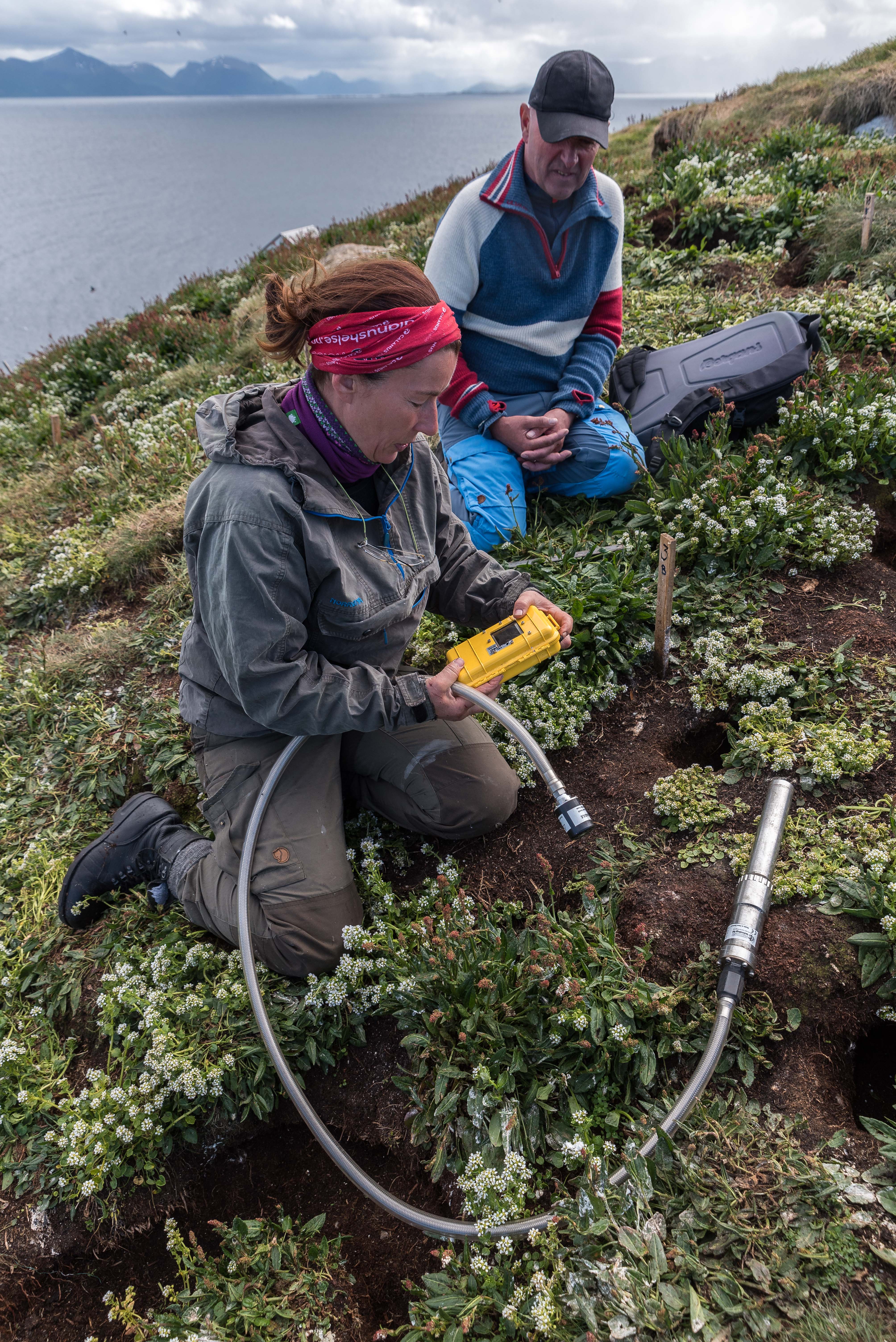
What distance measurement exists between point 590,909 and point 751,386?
3.00 m

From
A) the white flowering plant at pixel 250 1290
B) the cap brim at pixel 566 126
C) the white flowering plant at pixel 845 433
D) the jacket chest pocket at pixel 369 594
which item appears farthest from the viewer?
the white flowering plant at pixel 845 433

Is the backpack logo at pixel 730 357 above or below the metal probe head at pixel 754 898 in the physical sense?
above

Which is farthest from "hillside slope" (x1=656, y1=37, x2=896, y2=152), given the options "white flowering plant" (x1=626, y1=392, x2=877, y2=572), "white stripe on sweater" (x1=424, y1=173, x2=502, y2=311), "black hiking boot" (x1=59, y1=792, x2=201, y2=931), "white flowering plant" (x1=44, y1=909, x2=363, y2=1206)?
"white flowering plant" (x1=44, y1=909, x2=363, y2=1206)

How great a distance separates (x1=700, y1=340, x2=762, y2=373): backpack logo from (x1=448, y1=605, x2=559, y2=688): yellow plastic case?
2.41m

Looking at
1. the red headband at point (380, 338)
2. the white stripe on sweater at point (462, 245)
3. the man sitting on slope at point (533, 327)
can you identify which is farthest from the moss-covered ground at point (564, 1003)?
the red headband at point (380, 338)

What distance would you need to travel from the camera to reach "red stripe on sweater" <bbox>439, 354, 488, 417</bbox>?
12.9 ft

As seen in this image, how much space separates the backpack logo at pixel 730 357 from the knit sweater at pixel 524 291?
511 millimetres

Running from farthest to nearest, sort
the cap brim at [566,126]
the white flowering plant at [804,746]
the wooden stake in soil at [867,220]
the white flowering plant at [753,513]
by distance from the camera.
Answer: the wooden stake in soil at [867,220] < the white flowering plant at [753,513] < the cap brim at [566,126] < the white flowering plant at [804,746]

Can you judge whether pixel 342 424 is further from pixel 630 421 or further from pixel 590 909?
pixel 630 421

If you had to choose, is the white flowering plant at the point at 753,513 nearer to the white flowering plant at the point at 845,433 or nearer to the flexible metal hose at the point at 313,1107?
the white flowering plant at the point at 845,433

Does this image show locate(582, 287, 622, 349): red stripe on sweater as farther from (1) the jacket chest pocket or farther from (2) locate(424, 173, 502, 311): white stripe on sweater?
(1) the jacket chest pocket

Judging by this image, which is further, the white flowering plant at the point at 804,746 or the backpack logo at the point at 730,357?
the backpack logo at the point at 730,357

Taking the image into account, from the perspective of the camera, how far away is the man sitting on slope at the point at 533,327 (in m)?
3.61

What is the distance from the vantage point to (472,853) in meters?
3.05
